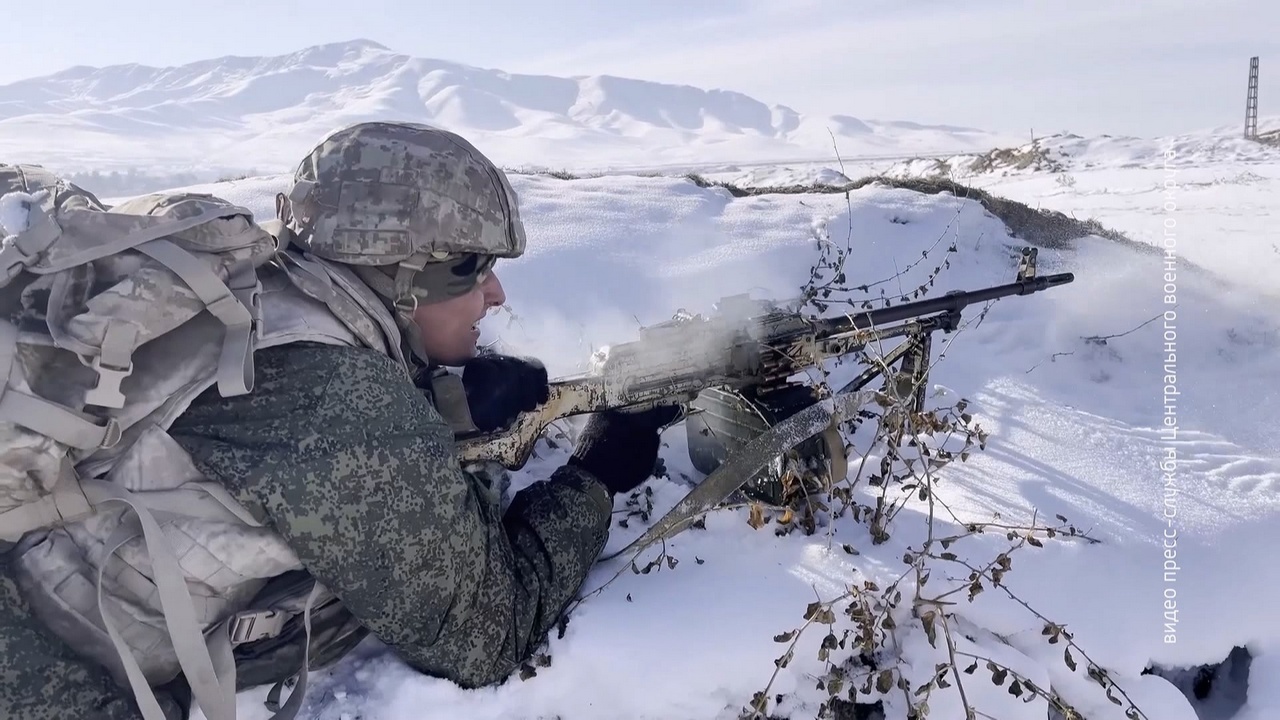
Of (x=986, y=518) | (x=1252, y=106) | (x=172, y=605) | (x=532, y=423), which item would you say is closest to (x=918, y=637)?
(x=986, y=518)

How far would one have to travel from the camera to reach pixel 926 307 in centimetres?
384

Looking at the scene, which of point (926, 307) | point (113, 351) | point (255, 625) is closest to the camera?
point (113, 351)

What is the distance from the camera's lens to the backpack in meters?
1.55

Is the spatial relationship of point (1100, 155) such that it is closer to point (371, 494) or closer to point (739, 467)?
point (739, 467)

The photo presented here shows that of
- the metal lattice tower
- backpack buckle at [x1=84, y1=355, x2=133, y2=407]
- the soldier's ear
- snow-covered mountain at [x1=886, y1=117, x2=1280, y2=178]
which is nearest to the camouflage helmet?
the soldier's ear

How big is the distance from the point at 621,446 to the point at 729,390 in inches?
25.0

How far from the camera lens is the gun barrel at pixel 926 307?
350 cm

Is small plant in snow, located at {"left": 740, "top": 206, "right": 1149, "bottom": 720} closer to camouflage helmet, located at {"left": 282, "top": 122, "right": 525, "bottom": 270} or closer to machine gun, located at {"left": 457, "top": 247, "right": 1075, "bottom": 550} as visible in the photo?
machine gun, located at {"left": 457, "top": 247, "right": 1075, "bottom": 550}

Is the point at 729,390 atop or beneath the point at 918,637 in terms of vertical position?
atop

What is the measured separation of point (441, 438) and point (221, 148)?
37620 millimetres

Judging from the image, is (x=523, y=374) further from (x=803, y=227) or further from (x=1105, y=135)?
(x=1105, y=135)

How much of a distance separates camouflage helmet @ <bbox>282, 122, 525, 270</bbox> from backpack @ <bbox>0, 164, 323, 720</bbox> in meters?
0.44

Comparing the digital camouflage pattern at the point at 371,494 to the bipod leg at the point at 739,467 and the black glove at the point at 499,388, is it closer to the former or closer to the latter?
the black glove at the point at 499,388

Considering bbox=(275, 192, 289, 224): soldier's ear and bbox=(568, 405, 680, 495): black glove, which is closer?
bbox=(275, 192, 289, 224): soldier's ear
